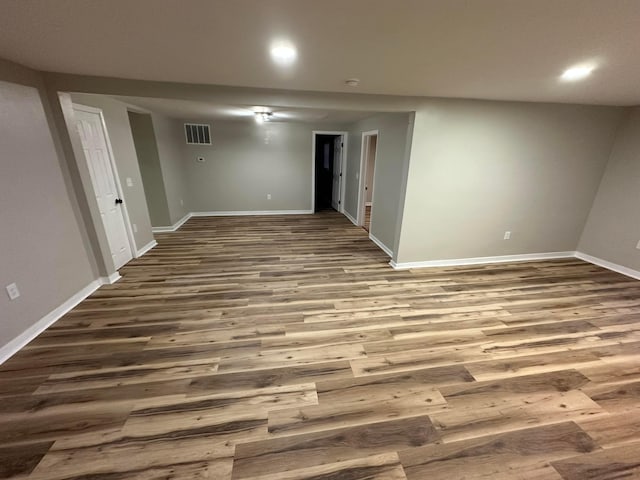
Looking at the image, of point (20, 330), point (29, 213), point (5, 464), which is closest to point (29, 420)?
point (5, 464)

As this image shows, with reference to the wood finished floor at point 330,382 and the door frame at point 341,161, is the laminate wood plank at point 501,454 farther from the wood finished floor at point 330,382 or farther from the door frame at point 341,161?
the door frame at point 341,161

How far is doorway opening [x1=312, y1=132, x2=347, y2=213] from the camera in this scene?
6590 millimetres

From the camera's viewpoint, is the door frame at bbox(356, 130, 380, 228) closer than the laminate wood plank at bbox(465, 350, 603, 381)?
No

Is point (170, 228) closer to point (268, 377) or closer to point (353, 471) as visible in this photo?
point (268, 377)

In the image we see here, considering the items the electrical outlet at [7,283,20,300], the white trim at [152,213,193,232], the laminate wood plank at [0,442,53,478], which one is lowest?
the laminate wood plank at [0,442,53,478]

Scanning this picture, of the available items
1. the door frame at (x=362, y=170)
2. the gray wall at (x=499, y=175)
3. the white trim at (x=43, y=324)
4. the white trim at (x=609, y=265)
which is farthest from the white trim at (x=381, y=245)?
the white trim at (x=43, y=324)

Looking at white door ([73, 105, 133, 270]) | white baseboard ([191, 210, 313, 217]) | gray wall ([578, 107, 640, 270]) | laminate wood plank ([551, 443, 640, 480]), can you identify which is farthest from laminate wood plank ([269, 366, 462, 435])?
white baseboard ([191, 210, 313, 217])

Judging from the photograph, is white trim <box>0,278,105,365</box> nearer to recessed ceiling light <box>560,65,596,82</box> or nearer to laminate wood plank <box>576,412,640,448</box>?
laminate wood plank <box>576,412,640,448</box>

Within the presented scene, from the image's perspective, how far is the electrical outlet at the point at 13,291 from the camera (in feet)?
6.48

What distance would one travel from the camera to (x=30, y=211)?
216 centimetres

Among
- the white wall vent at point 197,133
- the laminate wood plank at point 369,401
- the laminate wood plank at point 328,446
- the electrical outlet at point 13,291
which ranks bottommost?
the laminate wood plank at point 328,446

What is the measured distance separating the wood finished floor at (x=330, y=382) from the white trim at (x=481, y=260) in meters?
0.52

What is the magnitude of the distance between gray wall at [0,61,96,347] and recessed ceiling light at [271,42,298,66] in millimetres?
2175

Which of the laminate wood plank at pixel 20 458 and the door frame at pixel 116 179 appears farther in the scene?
the door frame at pixel 116 179
